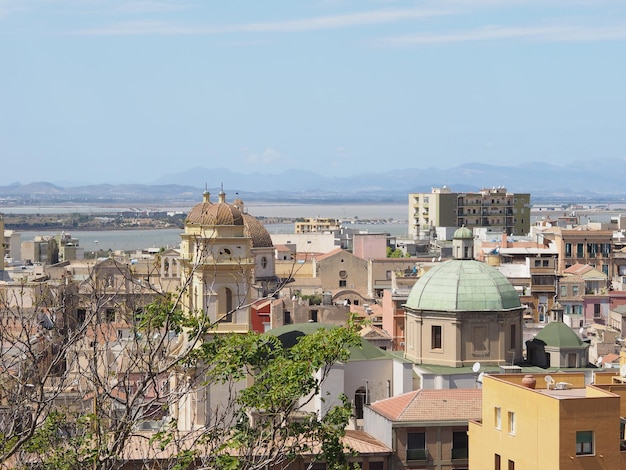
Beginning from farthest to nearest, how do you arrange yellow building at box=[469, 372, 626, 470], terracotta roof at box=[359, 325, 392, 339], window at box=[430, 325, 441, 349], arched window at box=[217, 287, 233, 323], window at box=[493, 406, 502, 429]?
terracotta roof at box=[359, 325, 392, 339]
window at box=[430, 325, 441, 349]
arched window at box=[217, 287, 233, 323]
window at box=[493, 406, 502, 429]
yellow building at box=[469, 372, 626, 470]

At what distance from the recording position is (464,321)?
4400 cm

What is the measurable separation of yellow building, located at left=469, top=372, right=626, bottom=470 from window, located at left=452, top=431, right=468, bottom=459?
735cm

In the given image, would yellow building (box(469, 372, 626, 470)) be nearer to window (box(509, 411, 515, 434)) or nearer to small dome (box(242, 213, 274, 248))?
window (box(509, 411, 515, 434))

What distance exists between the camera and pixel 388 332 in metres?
57.6

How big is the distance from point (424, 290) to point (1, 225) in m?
62.9

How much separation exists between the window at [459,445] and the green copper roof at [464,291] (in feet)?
29.3

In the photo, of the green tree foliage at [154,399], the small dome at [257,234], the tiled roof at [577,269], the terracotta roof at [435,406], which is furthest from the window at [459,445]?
the tiled roof at [577,269]

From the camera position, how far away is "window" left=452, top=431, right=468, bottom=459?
116 ft

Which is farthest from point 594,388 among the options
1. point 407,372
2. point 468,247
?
point 468,247

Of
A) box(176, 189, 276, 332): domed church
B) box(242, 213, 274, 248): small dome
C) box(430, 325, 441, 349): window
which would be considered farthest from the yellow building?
box(242, 213, 274, 248): small dome

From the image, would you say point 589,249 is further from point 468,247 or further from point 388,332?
point 468,247

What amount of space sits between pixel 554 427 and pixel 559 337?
19.9 meters

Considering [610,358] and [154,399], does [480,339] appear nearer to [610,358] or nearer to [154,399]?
[610,358]

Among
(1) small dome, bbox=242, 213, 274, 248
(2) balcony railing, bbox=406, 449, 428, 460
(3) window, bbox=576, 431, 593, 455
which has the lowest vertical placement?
(2) balcony railing, bbox=406, 449, 428, 460
